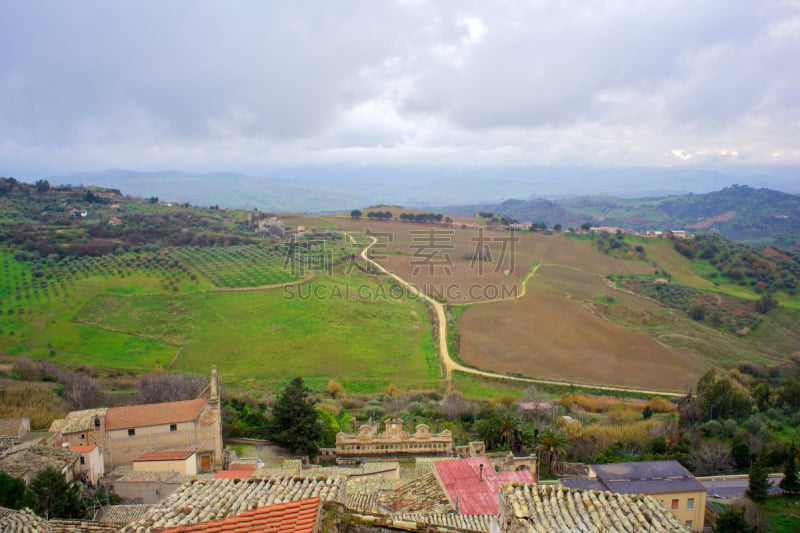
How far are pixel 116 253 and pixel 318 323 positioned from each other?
30.2 meters

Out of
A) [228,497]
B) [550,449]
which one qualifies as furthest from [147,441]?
[550,449]

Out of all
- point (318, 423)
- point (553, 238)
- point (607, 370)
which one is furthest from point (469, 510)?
point (553, 238)

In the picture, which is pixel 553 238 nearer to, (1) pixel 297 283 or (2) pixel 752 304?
(2) pixel 752 304

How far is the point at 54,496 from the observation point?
45.1 feet

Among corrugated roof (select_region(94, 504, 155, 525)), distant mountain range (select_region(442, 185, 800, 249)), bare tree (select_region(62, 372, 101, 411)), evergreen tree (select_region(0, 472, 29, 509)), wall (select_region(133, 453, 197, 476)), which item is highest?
distant mountain range (select_region(442, 185, 800, 249))

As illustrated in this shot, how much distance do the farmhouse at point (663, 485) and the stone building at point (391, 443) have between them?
5179 mm

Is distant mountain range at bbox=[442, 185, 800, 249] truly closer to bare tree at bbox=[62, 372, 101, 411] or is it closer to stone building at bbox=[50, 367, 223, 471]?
stone building at bbox=[50, 367, 223, 471]

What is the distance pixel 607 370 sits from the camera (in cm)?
4094

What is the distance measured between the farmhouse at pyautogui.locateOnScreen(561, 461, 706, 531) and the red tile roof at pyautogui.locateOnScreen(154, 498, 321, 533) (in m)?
13.7

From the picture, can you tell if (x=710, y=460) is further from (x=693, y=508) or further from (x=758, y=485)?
(x=693, y=508)

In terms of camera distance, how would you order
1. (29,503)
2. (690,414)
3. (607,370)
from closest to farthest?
(29,503), (690,414), (607,370)

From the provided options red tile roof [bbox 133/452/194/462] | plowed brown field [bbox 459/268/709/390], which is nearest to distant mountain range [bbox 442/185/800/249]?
plowed brown field [bbox 459/268/709/390]

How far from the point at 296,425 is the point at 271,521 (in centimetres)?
1642

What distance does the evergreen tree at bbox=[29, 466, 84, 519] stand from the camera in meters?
13.4
